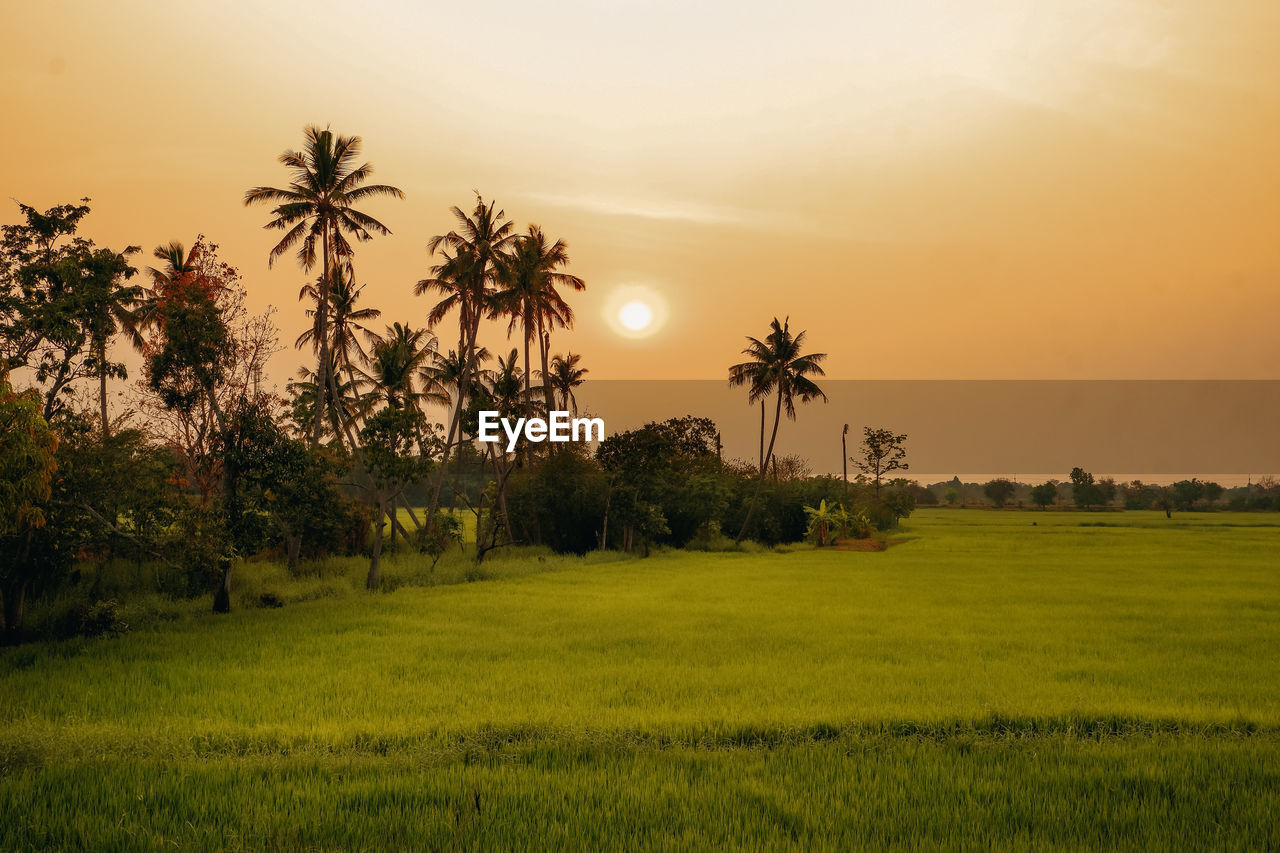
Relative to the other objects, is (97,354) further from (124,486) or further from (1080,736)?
(1080,736)

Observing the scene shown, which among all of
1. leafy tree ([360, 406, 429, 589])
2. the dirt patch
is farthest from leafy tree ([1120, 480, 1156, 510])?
leafy tree ([360, 406, 429, 589])

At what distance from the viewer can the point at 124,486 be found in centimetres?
1870

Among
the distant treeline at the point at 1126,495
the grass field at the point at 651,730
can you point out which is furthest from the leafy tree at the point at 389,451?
the distant treeline at the point at 1126,495

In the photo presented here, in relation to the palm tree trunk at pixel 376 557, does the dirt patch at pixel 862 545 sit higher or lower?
lower

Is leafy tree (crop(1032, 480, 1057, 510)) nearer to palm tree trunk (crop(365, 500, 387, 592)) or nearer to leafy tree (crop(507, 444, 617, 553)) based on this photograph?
leafy tree (crop(507, 444, 617, 553))

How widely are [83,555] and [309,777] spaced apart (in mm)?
21867

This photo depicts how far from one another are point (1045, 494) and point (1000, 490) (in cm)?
1964

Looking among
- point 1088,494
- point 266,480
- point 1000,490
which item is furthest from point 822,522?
point 1000,490

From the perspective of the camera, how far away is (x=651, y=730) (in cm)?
1024

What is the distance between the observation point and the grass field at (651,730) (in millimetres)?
7230

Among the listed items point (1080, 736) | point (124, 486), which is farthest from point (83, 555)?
point (1080, 736)

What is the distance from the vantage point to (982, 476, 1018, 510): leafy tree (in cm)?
17139

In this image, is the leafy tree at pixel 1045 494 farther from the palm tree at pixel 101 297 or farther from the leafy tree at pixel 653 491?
the palm tree at pixel 101 297

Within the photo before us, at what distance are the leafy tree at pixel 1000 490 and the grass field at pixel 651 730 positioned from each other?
162872mm
